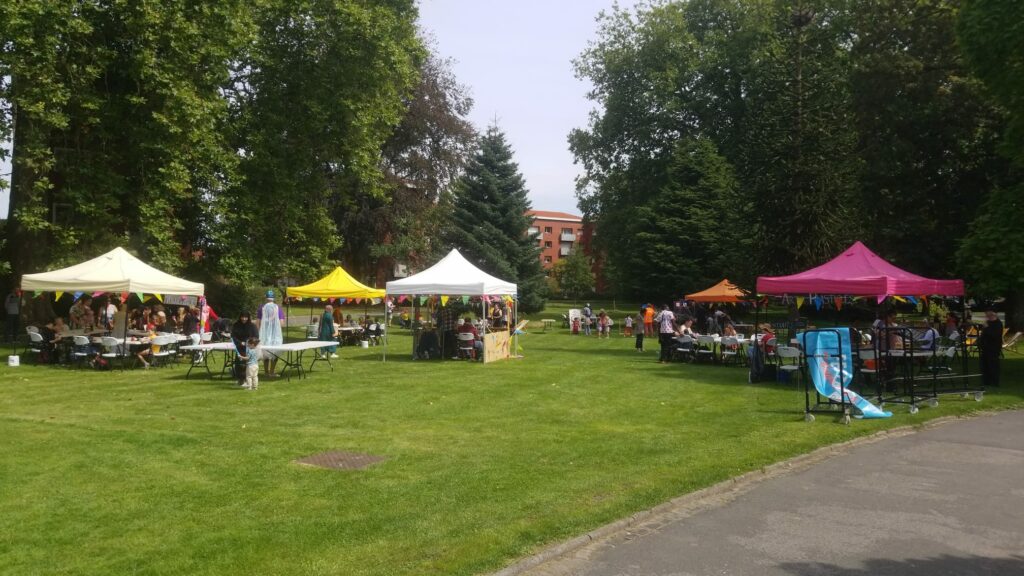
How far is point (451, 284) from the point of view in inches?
774

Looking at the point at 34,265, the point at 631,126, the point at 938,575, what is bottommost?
the point at 938,575

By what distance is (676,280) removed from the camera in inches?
1512

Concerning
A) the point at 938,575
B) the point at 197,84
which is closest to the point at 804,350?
the point at 938,575

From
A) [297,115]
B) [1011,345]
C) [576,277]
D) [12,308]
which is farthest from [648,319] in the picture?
[576,277]

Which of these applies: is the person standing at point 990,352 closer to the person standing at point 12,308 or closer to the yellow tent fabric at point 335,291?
the yellow tent fabric at point 335,291

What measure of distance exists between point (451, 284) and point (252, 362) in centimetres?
673

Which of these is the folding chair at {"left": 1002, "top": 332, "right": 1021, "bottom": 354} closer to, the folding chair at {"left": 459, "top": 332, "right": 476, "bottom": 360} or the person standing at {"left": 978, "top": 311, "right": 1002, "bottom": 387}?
the person standing at {"left": 978, "top": 311, "right": 1002, "bottom": 387}

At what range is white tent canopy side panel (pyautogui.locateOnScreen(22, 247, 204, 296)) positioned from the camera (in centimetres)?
1766

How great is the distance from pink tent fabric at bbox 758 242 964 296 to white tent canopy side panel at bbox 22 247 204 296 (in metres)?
14.9

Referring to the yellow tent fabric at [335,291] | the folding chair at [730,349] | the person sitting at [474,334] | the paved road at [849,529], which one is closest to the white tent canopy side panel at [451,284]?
the person sitting at [474,334]

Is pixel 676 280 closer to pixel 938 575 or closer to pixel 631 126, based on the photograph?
pixel 631 126

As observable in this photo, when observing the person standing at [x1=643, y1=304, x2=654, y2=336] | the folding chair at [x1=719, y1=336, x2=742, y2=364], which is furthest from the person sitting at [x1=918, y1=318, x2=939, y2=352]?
the person standing at [x1=643, y1=304, x2=654, y2=336]

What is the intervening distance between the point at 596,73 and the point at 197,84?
3030 centimetres

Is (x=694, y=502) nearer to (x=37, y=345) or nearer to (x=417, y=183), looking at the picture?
(x=37, y=345)
